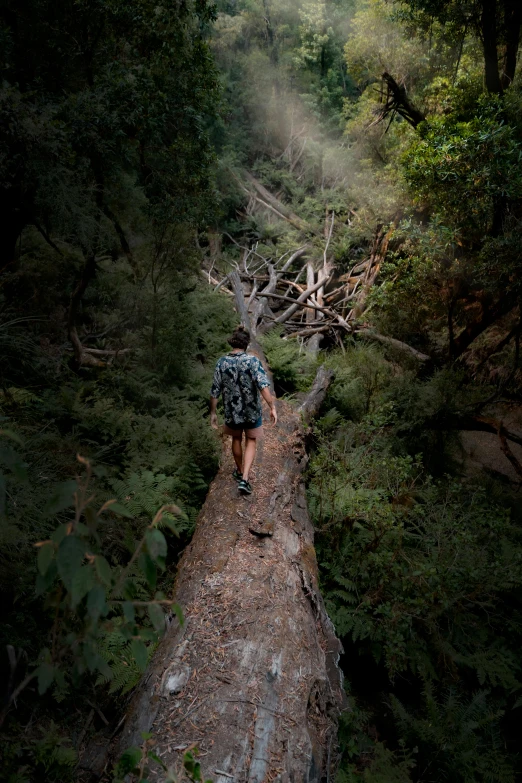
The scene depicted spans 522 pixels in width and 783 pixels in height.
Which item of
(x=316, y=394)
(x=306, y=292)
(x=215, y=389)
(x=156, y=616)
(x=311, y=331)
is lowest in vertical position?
(x=311, y=331)

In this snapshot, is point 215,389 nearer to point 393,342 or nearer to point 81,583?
point 81,583

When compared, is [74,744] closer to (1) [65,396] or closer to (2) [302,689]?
(2) [302,689]

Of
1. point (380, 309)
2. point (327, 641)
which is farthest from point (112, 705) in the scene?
point (380, 309)

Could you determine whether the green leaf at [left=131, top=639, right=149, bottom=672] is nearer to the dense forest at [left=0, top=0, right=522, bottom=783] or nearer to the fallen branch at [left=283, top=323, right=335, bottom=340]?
the dense forest at [left=0, top=0, right=522, bottom=783]

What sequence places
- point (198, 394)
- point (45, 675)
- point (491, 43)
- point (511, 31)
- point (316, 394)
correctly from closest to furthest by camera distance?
point (45, 675), point (198, 394), point (491, 43), point (511, 31), point (316, 394)

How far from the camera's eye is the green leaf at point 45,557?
1364 millimetres

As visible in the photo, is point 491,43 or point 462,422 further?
point 462,422

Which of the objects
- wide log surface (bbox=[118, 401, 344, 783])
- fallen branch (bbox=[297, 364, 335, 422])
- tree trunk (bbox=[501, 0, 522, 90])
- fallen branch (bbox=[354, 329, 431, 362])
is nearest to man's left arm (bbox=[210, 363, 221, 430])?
wide log surface (bbox=[118, 401, 344, 783])

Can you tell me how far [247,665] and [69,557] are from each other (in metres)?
2.41

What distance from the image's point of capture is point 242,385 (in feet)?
17.3

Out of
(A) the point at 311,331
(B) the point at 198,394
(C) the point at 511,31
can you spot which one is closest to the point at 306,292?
(A) the point at 311,331

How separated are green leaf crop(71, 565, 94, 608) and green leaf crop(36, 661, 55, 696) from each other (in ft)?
0.78

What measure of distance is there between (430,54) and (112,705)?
636 inches

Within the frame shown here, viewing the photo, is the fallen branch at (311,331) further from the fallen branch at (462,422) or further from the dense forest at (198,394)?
the fallen branch at (462,422)
